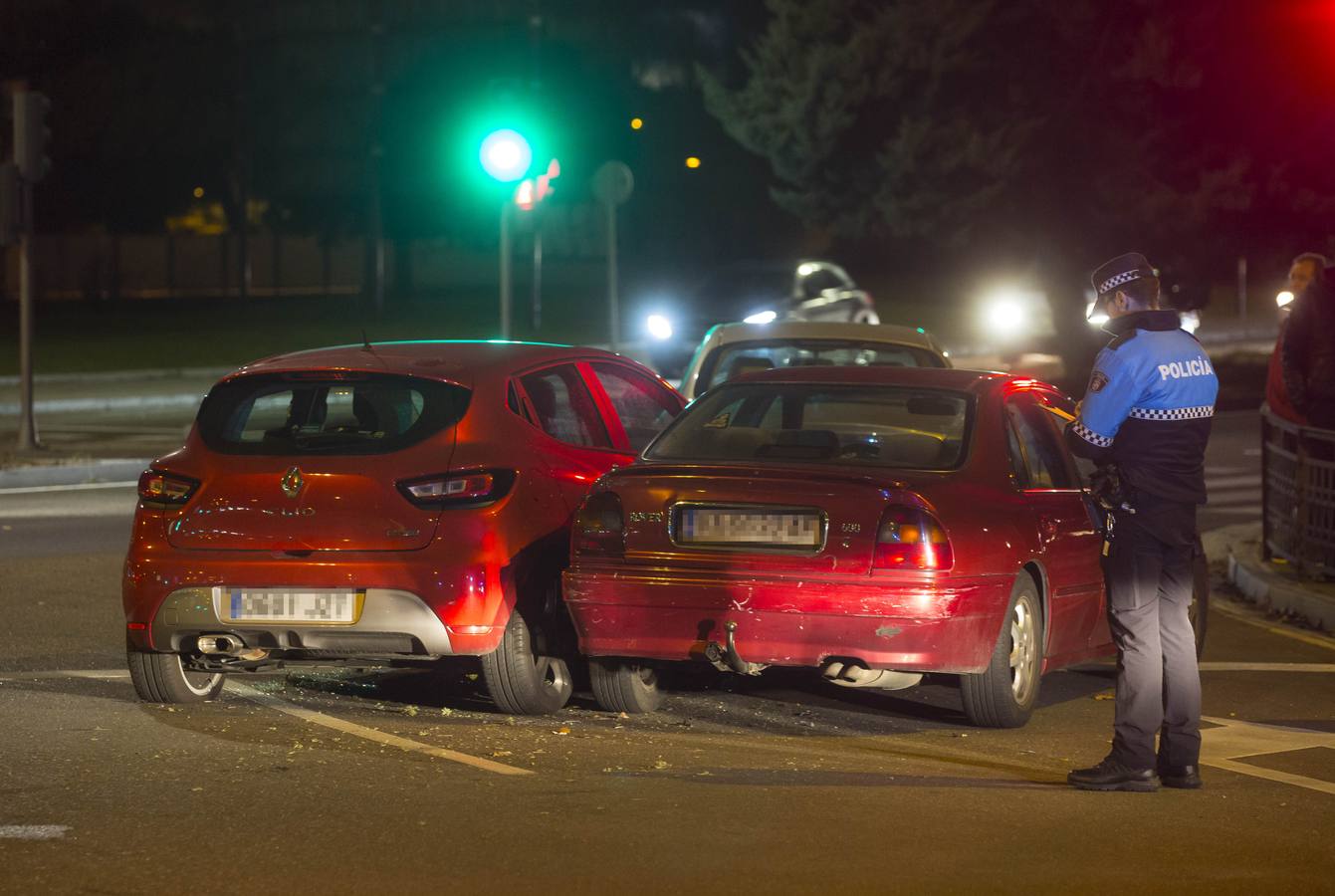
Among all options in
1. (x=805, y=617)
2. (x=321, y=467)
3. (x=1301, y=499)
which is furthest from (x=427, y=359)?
(x=1301, y=499)

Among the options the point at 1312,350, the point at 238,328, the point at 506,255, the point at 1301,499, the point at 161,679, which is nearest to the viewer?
the point at 161,679

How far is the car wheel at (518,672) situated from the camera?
851 cm

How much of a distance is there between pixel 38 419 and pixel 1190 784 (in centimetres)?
2154

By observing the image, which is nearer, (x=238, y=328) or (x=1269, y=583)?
(x=1269, y=583)


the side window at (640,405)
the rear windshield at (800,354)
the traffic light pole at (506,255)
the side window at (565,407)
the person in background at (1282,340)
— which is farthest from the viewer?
the traffic light pole at (506,255)

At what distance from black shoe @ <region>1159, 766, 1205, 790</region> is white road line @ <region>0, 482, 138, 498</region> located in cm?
1307

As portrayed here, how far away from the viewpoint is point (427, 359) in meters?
8.89

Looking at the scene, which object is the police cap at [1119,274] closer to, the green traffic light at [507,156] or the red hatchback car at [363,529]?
the red hatchback car at [363,529]

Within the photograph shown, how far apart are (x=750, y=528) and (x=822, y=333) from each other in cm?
546

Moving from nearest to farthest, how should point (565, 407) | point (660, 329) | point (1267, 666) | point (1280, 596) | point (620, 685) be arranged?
point (620, 685) → point (565, 407) → point (1267, 666) → point (1280, 596) → point (660, 329)

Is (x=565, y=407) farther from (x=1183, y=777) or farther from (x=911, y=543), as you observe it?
(x=1183, y=777)

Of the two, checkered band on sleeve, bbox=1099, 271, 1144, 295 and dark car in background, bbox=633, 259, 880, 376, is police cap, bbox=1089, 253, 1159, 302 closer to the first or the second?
checkered band on sleeve, bbox=1099, 271, 1144, 295

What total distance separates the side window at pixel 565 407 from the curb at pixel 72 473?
10758 millimetres

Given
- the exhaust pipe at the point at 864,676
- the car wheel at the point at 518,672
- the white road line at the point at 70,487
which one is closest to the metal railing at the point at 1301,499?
the exhaust pipe at the point at 864,676
